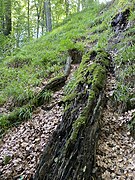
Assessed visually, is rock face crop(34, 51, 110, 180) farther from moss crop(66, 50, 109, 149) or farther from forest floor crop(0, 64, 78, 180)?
forest floor crop(0, 64, 78, 180)

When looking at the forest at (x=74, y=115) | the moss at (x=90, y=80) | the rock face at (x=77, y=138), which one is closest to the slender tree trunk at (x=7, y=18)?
the forest at (x=74, y=115)

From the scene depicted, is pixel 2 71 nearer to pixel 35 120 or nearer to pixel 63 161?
pixel 35 120

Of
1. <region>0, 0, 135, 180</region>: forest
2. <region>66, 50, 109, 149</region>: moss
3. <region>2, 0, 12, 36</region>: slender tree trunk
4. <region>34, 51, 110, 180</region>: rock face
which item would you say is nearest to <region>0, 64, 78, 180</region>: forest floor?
<region>0, 0, 135, 180</region>: forest

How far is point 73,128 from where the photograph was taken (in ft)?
11.9

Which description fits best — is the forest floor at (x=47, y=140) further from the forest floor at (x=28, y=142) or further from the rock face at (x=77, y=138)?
the rock face at (x=77, y=138)

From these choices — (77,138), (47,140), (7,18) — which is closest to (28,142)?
(47,140)

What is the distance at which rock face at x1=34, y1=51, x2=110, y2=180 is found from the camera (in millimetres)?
3152

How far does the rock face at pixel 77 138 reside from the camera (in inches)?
124

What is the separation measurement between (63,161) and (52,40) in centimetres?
860

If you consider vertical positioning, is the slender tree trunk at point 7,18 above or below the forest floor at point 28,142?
above

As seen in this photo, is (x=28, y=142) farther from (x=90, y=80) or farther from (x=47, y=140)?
(x=90, y=80)

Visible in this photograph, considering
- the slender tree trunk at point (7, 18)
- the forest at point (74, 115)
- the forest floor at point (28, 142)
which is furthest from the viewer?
the slender tree trunk at point (7, 18)

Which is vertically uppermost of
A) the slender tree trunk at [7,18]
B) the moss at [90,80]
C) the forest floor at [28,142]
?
the slender tree trunk at [7,18]

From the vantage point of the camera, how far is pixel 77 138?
11.3 feet
